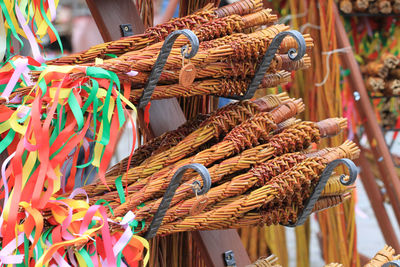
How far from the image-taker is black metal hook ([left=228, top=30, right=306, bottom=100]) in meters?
0.64

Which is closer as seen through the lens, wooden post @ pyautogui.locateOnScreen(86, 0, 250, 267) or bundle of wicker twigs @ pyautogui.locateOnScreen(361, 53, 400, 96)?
wooden post @ pyautogui.locateOnScreen(86, 0, 250, 267)

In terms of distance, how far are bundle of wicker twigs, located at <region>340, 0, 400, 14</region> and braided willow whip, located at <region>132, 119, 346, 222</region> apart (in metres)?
1.05

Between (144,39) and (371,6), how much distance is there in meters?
1.20

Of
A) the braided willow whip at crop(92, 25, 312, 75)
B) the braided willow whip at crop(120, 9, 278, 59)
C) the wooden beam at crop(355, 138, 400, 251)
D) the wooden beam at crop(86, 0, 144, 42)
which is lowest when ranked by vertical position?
the wooden beam at crop(355, 138, 400, 251)

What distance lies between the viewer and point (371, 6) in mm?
1688

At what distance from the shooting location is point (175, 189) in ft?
2.07

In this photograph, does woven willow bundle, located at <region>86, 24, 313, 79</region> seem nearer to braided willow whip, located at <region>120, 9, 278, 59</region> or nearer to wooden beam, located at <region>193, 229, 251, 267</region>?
braided willow whip, located at <region>120, 9, 278, 59</region>

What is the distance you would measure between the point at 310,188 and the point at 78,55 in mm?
326

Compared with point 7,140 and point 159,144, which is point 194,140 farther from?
point 7,140

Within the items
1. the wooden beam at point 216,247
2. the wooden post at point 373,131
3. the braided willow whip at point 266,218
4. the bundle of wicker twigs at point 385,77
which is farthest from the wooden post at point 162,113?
the bundle of wicker twigs at point 385,77

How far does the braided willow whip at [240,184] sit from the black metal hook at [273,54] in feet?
0.31

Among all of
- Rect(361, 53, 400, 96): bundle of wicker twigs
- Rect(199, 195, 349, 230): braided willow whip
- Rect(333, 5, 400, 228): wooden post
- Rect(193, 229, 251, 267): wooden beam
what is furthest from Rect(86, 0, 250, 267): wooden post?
Rect(361, 53, 400, 96): bundle of wicker twigs

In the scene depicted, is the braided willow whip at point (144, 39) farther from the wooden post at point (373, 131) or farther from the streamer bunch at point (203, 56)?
the wooden post at point (373, 131)

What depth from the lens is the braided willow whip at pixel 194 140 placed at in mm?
684
